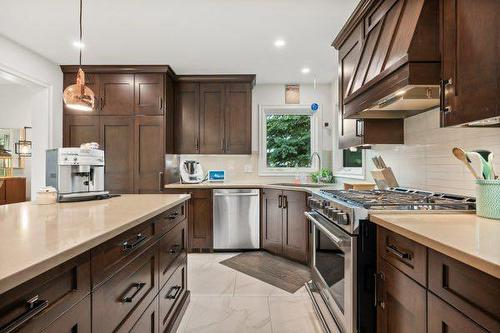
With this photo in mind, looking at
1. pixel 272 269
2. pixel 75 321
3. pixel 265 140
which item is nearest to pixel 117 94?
pixel 265 140

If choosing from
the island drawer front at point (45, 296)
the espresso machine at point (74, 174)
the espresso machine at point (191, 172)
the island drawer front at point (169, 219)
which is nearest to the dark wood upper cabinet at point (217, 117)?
the espresso machine at point (191, 172)

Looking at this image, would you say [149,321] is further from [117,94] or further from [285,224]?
[117,94]

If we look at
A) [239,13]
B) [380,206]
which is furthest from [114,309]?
[239,13]

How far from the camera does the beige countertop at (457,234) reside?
0.72 metres

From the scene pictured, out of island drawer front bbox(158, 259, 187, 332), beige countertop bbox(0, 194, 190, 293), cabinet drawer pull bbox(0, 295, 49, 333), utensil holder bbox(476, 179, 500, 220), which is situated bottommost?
island drawer front bbox(158, 259, 187, 332)

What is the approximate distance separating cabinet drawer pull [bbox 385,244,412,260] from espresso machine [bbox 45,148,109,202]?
1.87 metres

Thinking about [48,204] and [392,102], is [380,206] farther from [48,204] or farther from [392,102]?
[48,204]

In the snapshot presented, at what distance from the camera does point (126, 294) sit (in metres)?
1.19

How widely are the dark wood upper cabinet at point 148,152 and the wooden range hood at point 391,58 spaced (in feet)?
7.77

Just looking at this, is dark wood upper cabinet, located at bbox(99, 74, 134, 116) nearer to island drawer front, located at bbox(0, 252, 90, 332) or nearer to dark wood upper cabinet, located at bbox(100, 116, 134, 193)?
dark wood upper cabinet, located at bbox(100, 116, 134, 193)

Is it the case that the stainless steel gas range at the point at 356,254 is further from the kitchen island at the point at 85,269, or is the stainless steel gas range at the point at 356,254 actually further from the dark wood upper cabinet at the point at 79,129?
the dark wood upper cabinet at the point at 79,129

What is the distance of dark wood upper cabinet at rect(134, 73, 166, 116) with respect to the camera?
3.60m

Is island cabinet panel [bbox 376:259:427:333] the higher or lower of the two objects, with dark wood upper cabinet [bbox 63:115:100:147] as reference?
lower

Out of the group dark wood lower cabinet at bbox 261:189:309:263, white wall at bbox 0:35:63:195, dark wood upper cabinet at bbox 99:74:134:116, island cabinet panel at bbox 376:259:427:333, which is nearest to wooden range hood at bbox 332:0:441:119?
island cabinet panel at bbox 376:259:427:333
